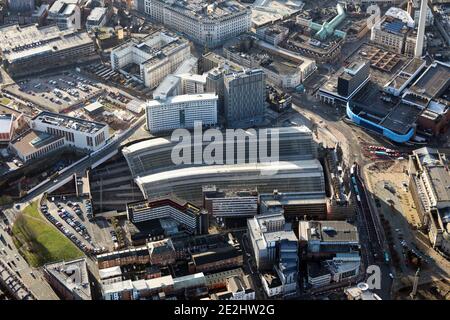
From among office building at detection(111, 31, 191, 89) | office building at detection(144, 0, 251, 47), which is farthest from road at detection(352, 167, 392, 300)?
office building at detection(144, 0, 251, 47)

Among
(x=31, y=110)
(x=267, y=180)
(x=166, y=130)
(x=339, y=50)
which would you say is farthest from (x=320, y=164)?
(x=31, y=110)

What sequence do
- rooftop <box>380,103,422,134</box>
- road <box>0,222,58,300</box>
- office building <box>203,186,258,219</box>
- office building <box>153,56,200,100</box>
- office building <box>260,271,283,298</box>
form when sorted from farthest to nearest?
office building <box>153,56,200,100</box>
rooftop <box>380,103,422,134</box>
office building <box>203,186,258,219</box>
office building <box>260,271,283,298</box>
road <box>0,222,58,300</box>

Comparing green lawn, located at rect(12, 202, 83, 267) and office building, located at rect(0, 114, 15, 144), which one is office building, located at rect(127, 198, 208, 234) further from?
office building, located at rect(0, 114, 15, 144)

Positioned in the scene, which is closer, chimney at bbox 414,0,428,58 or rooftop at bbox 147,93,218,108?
rooftop at bbox 147,93,218,108

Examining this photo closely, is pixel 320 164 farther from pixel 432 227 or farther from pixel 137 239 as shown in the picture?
pixel 137 239

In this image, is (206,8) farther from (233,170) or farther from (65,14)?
(233,170)

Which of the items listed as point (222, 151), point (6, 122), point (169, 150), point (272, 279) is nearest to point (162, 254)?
point (272, 279)
